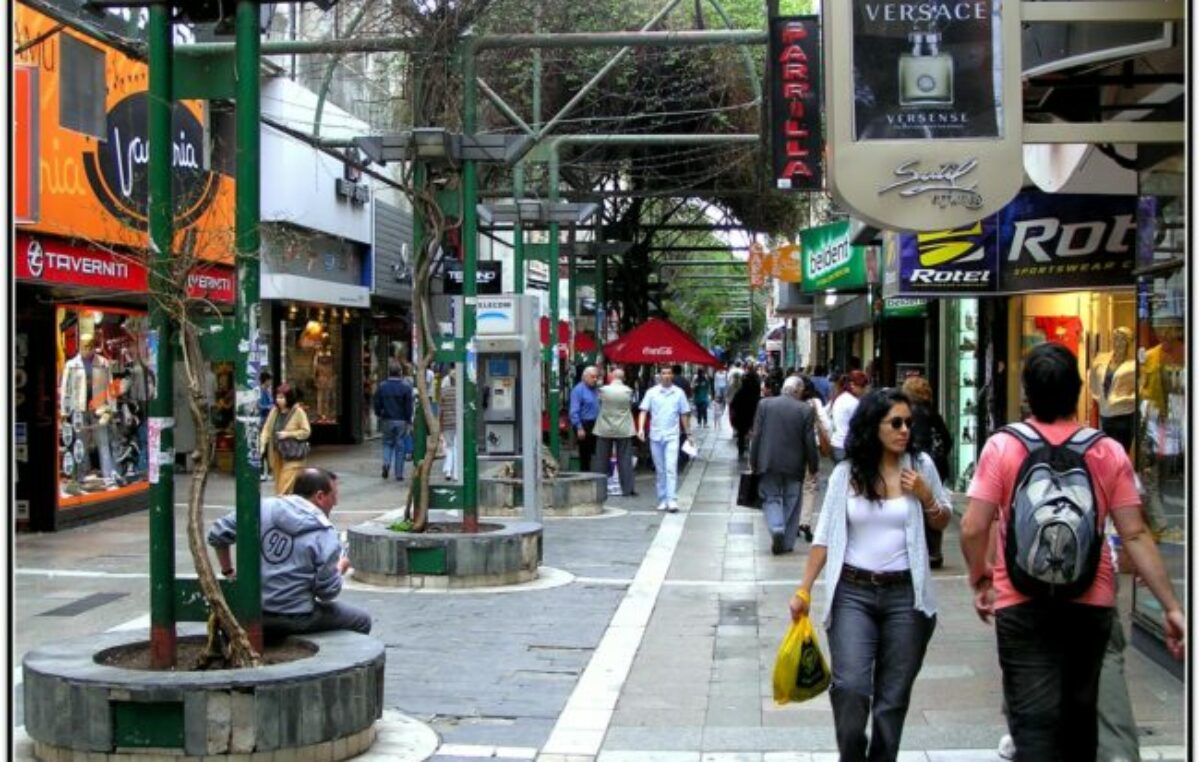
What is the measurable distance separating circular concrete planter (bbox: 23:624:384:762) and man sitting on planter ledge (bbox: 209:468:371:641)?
0.71m

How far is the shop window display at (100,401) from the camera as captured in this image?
14.9 metres

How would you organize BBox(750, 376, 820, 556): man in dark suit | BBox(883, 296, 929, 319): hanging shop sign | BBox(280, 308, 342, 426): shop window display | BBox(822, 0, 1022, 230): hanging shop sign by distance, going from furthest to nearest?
BBox(280, 308, 342, 426): shop window display
BBox(883, 296, 929, 319): hanging shop sign
BBox(750, 376, 820, 556): man in dark suit
BBox(822, 0, 1022, 230): hanging shop sign

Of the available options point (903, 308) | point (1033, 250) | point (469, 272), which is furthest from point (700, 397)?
point (469, 272)

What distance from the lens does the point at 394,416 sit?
21234mm

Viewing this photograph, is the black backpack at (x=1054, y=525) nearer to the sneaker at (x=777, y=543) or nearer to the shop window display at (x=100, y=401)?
the sneaker at (x=777, y=543)

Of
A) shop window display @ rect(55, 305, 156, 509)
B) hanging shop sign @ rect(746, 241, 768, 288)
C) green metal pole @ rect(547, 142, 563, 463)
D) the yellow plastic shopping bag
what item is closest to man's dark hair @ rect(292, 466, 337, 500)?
the yellow plastic shopping bag

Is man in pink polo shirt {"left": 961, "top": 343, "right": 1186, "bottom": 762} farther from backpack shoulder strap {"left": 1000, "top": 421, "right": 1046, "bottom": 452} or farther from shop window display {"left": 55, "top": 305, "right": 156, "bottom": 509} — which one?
shop window display {"left": 55, "top": 305, "right": 156, "bottom": 509}

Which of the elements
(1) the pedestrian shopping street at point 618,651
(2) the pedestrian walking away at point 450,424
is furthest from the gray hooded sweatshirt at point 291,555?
(2) the pedestrian walking away at point 450,424

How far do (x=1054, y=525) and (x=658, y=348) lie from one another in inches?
747

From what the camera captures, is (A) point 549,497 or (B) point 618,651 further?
(A) point 549,497

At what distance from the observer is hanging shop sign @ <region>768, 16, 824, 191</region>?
41.2ft

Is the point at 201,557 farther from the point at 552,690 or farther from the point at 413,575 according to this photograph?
the point at 413,575

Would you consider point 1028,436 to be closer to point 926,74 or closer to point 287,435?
point 926,74

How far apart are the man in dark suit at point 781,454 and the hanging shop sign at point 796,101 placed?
7.07 feet
